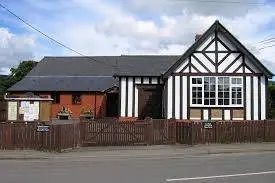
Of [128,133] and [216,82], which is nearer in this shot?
[128,133]

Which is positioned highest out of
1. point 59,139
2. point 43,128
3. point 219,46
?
point 219,46

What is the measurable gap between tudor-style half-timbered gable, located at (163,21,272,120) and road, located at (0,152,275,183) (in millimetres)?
11355

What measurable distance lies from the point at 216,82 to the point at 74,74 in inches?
959

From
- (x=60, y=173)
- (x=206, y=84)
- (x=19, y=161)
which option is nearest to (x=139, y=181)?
(x=60, y=173)

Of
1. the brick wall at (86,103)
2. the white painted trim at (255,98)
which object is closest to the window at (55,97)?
the brick wall at (86,103)

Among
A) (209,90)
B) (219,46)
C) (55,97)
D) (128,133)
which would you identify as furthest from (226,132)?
(55,97)

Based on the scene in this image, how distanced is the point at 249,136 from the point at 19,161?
1197cm

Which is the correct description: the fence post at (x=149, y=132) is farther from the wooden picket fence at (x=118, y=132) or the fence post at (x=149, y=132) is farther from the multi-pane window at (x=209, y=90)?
the multi-pane window at (x=209, y=90)

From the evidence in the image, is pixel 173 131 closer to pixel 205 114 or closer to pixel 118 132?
pixel 118 132

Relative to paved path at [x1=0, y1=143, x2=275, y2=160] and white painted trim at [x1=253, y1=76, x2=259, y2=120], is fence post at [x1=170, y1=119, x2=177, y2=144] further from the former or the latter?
white painted trim at [x1=253, y1=76, x2=259, y2=120]

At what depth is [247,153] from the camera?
69.5ft

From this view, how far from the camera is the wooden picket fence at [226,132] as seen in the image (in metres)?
23.8

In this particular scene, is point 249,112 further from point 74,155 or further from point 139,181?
point 139,181

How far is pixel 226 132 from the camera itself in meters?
24.5
